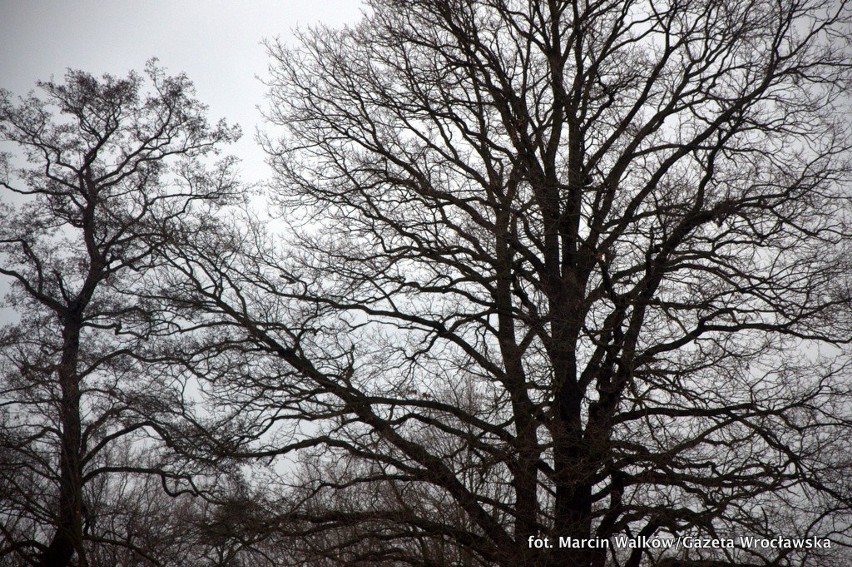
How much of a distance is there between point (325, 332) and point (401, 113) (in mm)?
3412

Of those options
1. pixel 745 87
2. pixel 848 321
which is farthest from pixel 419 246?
pixel 848 321

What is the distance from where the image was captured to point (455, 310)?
880 cm

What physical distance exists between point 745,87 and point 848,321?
3.15 meters

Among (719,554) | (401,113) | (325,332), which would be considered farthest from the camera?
(401,113)

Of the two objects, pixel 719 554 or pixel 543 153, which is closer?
pixel 719 554

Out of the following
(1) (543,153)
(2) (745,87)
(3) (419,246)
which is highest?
(2) (745,87)

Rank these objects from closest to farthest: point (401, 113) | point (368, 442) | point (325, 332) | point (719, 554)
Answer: point (719, 554) < point (368, 442) < point (325, 332) < point (401, 113)

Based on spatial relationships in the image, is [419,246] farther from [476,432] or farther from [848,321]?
[848,321]

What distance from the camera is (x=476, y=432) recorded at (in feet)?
26.6

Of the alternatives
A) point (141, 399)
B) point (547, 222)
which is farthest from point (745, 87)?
point (141, 399)

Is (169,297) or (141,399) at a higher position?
(169,297)

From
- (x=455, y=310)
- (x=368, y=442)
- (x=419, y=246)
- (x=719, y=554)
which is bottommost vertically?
(x=719, y=554)

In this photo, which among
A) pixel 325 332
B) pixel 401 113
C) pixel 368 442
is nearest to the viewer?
pixel 368 442

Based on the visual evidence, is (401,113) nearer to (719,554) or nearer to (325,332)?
(325,332)
